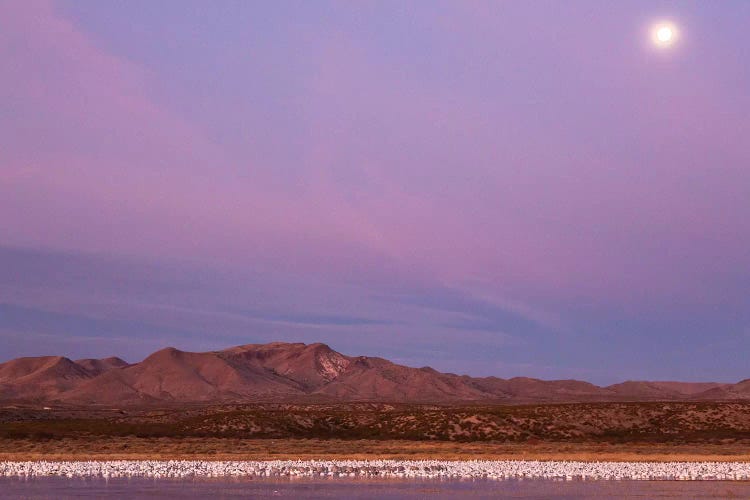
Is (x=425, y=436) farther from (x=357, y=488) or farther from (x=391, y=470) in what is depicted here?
(x=357, y=488)

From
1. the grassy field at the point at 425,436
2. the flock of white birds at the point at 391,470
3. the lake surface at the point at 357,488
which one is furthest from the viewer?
the grassy field at the point at 425,436

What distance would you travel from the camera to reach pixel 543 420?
243ft

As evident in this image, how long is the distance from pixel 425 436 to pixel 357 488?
38970mm

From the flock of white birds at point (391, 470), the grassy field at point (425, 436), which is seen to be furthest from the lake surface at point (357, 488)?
the grassy field at point (425, 436)

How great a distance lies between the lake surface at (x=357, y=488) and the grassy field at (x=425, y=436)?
46.7 feet

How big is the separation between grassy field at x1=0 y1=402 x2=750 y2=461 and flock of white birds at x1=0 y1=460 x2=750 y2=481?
5.37 meters

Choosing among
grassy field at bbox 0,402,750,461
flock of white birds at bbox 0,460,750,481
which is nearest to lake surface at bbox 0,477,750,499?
flock of white birds at bbox 0,460,750,481

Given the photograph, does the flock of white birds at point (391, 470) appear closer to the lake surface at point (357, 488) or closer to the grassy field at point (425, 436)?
the lake surface at point (357, 488)

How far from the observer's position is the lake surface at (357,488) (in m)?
28.6

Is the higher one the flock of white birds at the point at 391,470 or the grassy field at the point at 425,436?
the grassy field at the point at 425,436

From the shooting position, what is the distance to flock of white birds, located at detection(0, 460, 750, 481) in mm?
36344

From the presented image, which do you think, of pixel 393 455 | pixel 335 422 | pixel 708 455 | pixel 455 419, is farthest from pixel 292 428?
pixel 708 455

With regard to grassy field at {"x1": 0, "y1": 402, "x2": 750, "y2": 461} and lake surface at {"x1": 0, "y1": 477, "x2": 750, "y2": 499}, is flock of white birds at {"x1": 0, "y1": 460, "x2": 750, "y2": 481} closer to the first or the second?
lake surface at {"x1": 0, "y1": 477, "x2": 750, "y2": 499}

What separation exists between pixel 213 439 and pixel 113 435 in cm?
832
